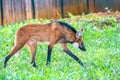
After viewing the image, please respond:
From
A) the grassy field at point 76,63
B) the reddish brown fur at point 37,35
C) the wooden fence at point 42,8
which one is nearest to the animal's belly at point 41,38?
the reddish brown fur at point 37,35

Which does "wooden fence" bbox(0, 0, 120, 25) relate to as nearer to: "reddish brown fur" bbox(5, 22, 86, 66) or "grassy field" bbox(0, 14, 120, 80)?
"grassy field" bbox(0, 14, 120, 80)

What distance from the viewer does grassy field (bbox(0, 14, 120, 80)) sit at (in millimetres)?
7438

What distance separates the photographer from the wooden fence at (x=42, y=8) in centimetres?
1235

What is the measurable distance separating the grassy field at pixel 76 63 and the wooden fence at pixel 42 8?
40.8 inches

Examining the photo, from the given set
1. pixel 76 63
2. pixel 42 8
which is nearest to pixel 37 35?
pixel 76 63

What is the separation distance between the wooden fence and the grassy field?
1038mm

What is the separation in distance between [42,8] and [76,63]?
4.26m

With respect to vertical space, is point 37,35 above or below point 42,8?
below

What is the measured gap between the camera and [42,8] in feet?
41.1

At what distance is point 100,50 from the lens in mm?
9445

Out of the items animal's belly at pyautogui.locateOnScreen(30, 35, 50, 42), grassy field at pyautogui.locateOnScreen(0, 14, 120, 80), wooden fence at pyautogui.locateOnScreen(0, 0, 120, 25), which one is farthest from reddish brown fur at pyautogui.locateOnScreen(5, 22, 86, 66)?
wooden fence at pyautogui.locateOnScreen(0, 0, 120, 25)

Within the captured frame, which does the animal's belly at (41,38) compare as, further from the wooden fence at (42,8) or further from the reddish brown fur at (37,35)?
the wooden fence at (42,8)

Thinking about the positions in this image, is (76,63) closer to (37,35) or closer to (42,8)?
(37,35)

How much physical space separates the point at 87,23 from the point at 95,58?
2.98 metres
